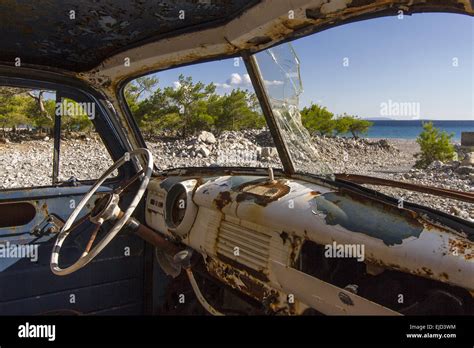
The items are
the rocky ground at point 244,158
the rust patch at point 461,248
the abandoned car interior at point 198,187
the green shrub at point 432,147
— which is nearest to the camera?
the rust patch at point 461,248

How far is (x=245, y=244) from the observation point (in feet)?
5.98

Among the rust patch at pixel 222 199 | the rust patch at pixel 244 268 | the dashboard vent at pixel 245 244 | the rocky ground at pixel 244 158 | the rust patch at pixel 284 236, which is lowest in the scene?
the rust patch at pixel 244 268

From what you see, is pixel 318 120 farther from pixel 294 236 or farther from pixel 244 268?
pixel 244 268

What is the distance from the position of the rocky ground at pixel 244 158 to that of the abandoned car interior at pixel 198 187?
0.01 m

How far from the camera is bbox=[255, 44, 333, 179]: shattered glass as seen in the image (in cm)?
196

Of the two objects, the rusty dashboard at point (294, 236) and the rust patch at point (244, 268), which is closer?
the rusty dashboard at point (294, 236)

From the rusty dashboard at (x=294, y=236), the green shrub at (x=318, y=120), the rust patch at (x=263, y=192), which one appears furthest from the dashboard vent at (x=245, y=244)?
the green shrub at (x=318, y=120)

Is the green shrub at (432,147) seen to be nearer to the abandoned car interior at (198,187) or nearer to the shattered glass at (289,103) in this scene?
the abandoned car interior at (198,187)

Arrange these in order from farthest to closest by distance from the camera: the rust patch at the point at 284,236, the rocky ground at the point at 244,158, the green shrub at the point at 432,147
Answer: the green shrub at the point at 432,147 → the rocky ground at the point at 244,158 → the rust patch at the point at 284,236

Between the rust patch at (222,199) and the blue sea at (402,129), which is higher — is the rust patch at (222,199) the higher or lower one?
the lower one

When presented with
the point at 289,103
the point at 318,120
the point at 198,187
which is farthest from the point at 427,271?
the point at 198,187

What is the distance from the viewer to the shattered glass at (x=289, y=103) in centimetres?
196

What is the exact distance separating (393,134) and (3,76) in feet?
7.09

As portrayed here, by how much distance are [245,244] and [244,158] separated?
2.39 ft
